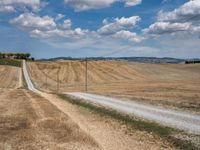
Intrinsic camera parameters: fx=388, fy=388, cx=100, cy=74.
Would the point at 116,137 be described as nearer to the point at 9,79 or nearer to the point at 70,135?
the point at 70,135

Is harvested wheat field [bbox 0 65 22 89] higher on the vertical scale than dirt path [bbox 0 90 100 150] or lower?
lower

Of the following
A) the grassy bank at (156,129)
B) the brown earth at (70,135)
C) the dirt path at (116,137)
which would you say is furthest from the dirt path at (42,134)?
the grassy bank at (156,129)

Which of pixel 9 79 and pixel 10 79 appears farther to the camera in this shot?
pixel 10 79

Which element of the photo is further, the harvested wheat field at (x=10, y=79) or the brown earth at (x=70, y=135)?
the harvested wheat field at (x=10, y=79)

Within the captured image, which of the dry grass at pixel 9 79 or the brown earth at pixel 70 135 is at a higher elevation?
the brown earth at pixel 70 135

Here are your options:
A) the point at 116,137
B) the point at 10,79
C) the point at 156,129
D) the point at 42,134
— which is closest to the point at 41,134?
the point at 42,134

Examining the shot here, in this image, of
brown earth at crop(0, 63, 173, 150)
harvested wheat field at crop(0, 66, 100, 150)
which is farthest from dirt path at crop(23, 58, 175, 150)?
harvested wheat field at crop(0, 66, 100, 150)

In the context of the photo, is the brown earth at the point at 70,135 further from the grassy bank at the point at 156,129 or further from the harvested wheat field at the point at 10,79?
the harvested wheat field at the point at 10,79

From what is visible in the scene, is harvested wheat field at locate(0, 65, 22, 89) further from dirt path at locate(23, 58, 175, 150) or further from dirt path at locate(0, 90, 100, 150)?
dirt path at locate(23, 58, 175, 150)

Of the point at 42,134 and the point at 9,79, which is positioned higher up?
the point at 42,134

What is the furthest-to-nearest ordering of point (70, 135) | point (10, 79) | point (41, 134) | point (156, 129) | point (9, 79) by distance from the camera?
point (10, 79) < point (9, 79) < point (156, 129) < point (41, 134) < point (70, 135)

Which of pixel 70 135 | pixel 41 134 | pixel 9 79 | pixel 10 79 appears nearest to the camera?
pixel 70 135

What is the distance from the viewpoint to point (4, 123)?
22656mm

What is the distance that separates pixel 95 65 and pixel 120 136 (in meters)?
113
